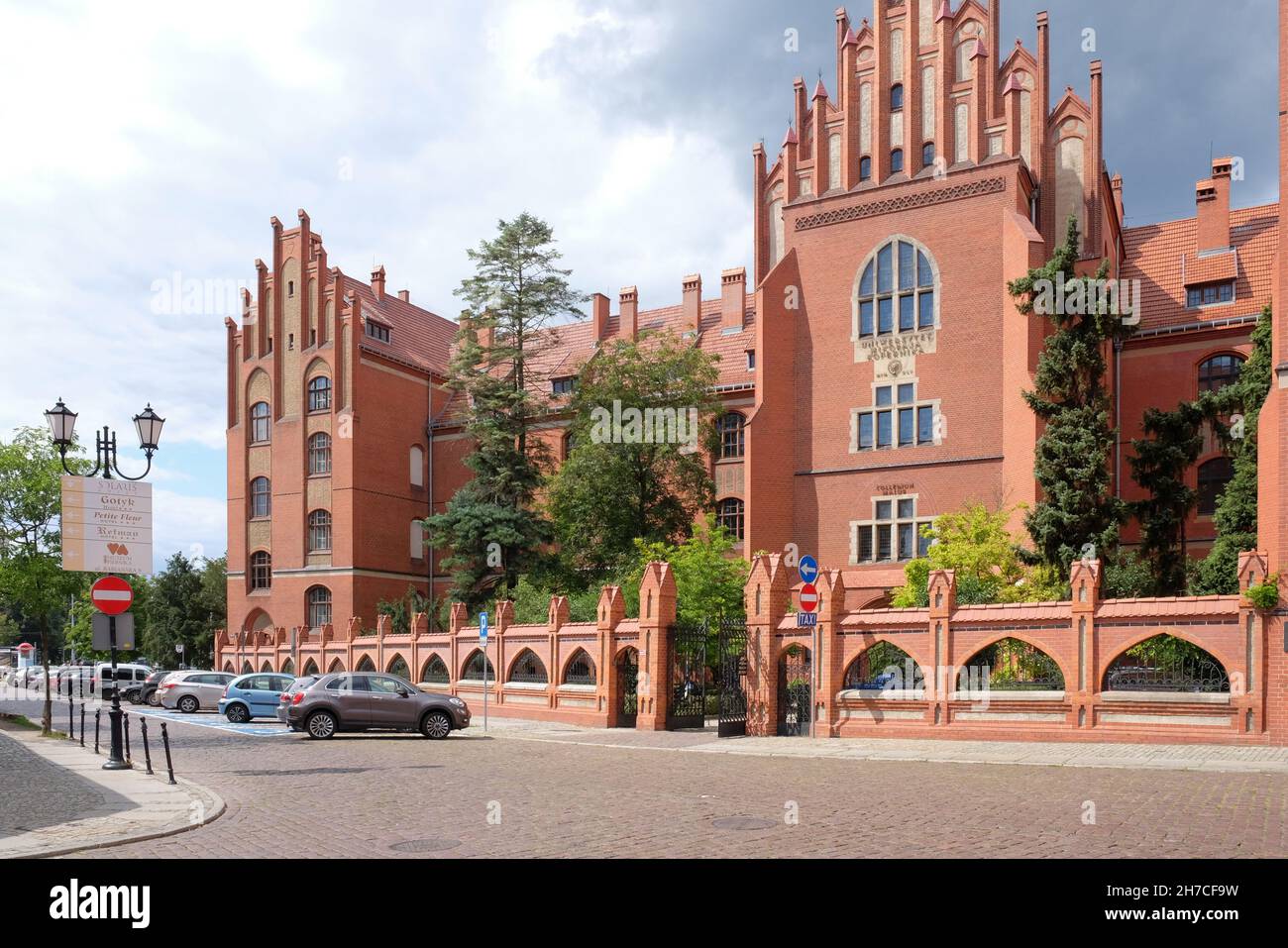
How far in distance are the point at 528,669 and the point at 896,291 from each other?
57.2 ft

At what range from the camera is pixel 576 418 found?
43.7 metres

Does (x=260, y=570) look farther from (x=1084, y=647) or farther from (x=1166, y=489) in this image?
(x=1084, y=647)

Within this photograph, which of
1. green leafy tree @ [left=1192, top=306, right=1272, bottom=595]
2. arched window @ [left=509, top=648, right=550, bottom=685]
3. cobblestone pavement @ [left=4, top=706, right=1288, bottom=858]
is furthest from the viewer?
arched window @ [left=509, top=648, right=550, bottom=685]

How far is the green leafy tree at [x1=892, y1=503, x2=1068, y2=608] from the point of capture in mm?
28391

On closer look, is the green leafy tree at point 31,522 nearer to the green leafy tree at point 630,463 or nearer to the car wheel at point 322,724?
the car wheel at point 322,724

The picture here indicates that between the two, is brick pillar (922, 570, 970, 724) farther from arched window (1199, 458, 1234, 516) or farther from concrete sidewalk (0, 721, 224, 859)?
arched window (1199, 458, 1234, 516)

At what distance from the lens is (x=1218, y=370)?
37.1 m

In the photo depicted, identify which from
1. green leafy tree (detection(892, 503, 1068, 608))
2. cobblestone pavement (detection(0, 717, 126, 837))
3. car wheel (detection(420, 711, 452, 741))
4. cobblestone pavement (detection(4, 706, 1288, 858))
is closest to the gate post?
green leafy tree (detection(892, 503, 1068, 608))

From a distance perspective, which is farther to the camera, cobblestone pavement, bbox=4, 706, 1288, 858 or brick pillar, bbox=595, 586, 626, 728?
brick pillar, bbox=595, 586, 626, 728

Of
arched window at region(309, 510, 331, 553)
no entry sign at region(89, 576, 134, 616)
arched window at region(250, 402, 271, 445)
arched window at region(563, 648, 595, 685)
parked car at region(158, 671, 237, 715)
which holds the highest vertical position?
arched window at region(250, 402, 271, 445)

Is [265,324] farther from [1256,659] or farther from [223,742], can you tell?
[1256,659]

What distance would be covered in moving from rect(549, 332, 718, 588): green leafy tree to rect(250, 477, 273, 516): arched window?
58.6ft

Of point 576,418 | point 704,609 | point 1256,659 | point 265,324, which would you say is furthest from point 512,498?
point 1256,659

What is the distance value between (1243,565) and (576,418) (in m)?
27.9
